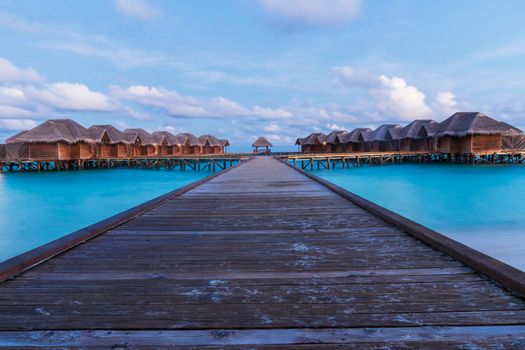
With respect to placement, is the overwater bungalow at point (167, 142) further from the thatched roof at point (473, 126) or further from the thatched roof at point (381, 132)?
the thatched roof at point (473, 126)

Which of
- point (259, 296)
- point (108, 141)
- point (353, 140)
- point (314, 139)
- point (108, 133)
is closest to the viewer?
point (259, 296)

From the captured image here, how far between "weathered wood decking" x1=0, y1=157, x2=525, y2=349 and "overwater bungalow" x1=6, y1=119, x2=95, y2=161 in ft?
99.9

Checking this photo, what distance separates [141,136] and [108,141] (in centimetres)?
485

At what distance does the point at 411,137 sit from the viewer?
113ft

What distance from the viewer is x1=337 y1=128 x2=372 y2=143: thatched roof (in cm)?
4216

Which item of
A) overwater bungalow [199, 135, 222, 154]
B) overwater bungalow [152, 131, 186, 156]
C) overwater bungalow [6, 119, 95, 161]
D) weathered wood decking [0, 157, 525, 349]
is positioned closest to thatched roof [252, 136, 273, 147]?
overwater bungalow [199, 135, 222, 154]

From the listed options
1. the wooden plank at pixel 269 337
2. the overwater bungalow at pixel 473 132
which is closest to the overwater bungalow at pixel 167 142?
the overwater bungalow at pixel 473 132

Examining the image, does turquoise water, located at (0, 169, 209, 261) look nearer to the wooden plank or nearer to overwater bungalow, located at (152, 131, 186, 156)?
the wooden plank

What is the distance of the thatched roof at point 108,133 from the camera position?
105 feet

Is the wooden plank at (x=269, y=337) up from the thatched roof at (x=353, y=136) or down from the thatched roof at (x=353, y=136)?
down

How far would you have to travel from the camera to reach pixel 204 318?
5.42ft

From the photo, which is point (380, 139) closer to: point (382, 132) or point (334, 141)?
point (382, 132)

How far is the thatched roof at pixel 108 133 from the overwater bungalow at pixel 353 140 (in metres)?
27.3

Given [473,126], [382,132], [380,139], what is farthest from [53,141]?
[473,126]
